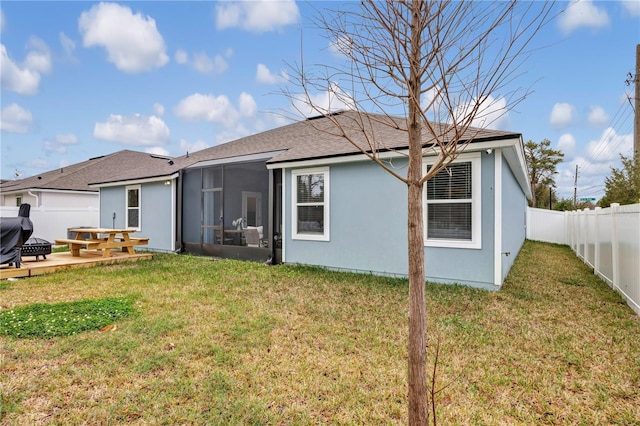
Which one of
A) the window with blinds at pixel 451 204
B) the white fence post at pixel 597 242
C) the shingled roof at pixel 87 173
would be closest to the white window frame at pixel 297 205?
the window with blinds at pixel 451 204

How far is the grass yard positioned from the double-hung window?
730cm

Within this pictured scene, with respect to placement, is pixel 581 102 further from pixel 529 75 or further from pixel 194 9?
pixel 194 9

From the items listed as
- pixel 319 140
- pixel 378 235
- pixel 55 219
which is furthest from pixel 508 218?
pixel 55 219

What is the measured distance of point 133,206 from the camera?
13102 millimetres

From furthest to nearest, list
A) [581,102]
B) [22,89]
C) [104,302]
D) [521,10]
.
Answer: [22,89] < [581,102] < [104,302] < [521,10]

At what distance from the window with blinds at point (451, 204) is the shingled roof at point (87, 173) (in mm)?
13472

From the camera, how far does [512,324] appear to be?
4.45 metres

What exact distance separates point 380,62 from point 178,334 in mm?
3792

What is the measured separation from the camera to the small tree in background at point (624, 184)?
15367mm

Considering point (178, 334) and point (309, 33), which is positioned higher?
point (309, 33)

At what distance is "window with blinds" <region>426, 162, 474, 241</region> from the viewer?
20.9 ft

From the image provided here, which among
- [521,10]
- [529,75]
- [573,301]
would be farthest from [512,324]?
[521,10]

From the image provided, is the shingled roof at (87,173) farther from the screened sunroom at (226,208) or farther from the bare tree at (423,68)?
the bare tree at (423,68)

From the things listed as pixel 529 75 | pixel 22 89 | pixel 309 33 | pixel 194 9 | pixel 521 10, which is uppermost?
pixel 194 9
